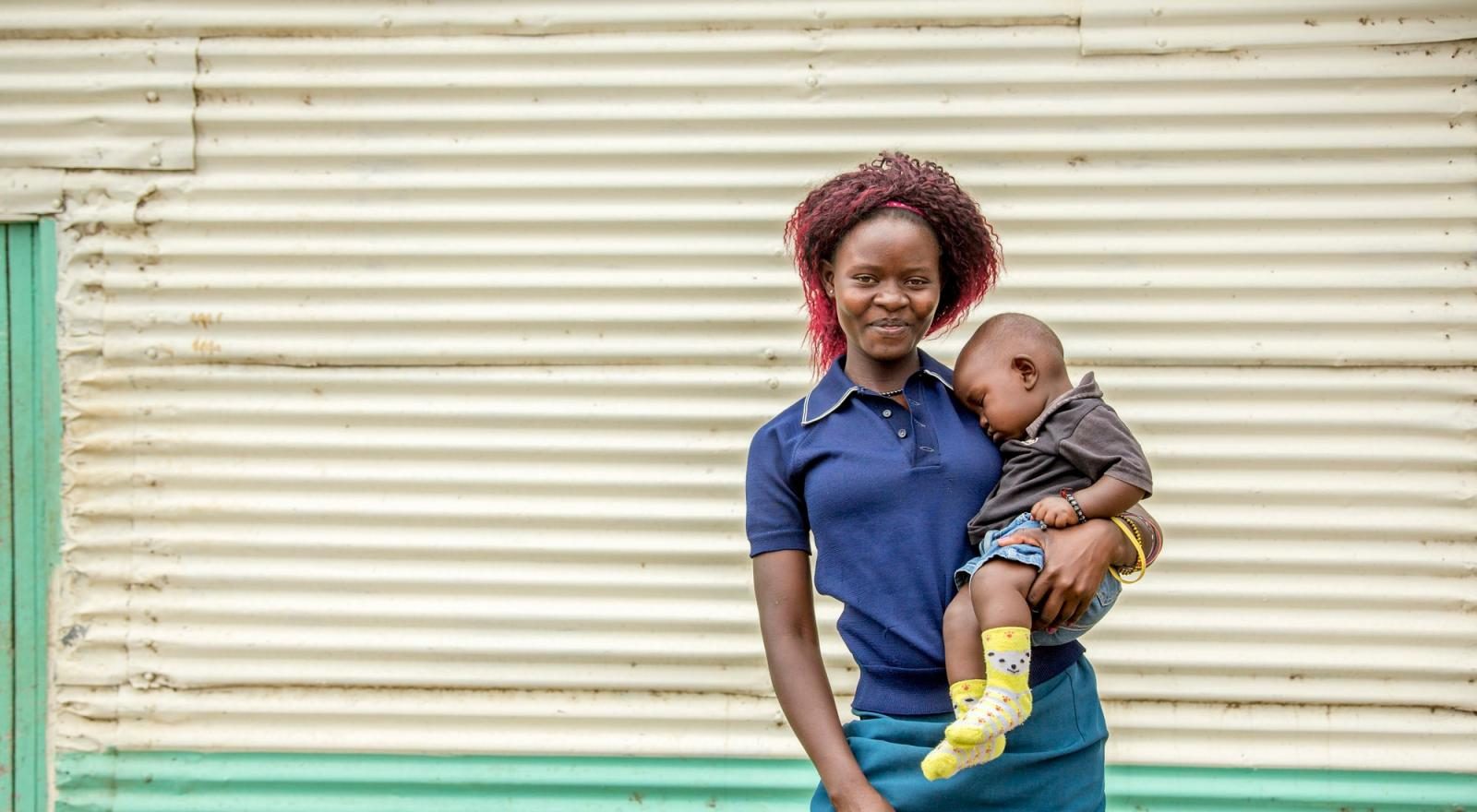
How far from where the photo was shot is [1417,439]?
10.5 feet

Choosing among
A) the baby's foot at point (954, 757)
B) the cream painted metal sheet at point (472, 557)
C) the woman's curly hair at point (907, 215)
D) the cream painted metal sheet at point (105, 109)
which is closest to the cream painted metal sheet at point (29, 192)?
the cream painted metal sheet at point (105, 109)

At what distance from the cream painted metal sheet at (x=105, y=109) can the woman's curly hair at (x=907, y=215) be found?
6.83ft

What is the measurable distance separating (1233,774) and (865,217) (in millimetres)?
2166

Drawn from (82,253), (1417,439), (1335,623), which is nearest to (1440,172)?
(1417,439)

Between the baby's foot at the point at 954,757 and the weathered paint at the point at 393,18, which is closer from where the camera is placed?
the baby's foot at the point at 954,757

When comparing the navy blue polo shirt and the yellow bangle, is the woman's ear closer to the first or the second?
the navy blue polo shirt

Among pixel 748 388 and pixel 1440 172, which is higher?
pixel 1440 172

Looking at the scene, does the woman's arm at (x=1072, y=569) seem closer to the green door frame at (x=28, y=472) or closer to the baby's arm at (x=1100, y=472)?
the baby's arm at (x=1100, y=472)

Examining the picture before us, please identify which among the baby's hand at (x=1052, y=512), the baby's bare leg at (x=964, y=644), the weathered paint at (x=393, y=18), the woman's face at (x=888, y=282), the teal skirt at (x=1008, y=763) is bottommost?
the teal skirt at (x=1008, y=763)

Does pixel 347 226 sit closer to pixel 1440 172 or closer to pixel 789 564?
pixel 789 564

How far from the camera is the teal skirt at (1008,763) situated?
6.40 ft

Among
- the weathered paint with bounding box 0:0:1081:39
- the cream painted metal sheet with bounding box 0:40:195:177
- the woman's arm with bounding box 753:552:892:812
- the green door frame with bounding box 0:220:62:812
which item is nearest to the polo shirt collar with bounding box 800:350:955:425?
the woman's arm with bounding box 753:552:892:812

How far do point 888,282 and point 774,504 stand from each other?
17.3 inches

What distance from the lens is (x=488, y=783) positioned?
10.9 feet
